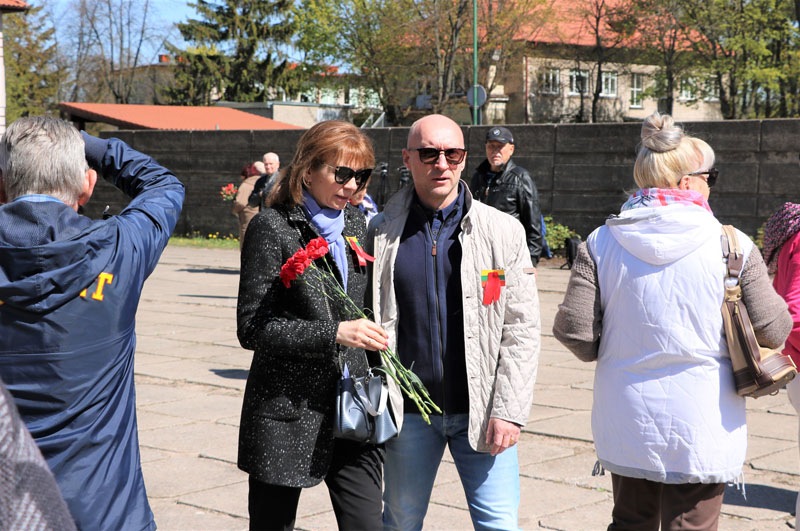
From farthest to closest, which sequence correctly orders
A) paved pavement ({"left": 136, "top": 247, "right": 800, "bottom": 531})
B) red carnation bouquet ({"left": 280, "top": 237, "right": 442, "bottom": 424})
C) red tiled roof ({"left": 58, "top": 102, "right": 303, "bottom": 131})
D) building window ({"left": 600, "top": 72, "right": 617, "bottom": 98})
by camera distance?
building window ({"left": 600, "top": 72, "right": 617, "bottom": 98}) < red tiled roof ({"left": 58, "top": 102, "right": 303, "bottom": 131}) < paved pavement ({"left": 136, "top": 247, "right": 800, "bottom": 531}) < red carnation bouquet ({"left": 280, "top": 237, "right": 442, "bottom": 424})

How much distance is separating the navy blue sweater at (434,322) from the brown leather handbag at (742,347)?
2.78 feet

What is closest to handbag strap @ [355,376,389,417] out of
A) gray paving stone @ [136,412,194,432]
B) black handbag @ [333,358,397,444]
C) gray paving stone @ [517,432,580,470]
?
black handbag @ [333,358,397,444]

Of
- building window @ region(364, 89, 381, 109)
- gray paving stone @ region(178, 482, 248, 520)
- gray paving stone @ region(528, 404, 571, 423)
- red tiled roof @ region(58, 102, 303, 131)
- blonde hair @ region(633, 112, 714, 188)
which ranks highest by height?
building window @ region(364, 89, 381, 109)

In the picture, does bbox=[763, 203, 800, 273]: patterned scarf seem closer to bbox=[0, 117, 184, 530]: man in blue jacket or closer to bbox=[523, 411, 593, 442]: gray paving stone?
bbox=[0, 117, 184, 530]: man in blue jacket

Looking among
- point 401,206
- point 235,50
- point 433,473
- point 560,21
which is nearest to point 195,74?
point 235,50

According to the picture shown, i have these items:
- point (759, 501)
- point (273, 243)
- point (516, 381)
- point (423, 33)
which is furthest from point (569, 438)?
point (423, 33)

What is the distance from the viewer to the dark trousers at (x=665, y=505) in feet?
9.96

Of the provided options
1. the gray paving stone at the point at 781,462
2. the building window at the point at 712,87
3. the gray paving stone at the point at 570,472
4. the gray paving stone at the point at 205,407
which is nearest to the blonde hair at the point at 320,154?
the gray paving stone at the point at 570,472

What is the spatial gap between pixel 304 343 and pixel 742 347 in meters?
1.35

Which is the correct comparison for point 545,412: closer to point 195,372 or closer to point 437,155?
point 195,372

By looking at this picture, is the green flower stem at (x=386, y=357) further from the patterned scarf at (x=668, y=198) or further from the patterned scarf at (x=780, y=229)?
the patterned scarf at (x=780, y=229)

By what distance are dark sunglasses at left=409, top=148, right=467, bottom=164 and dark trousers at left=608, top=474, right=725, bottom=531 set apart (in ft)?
3.92

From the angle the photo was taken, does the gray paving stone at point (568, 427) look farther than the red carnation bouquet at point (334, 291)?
Yes

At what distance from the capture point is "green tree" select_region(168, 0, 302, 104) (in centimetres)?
5581
